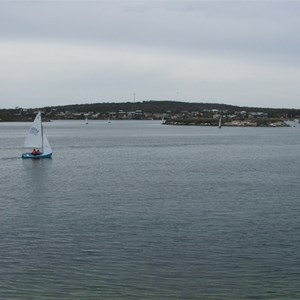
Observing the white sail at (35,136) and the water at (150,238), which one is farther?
the white sail at (35,136)

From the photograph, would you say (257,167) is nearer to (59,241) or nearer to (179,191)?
(179,191)

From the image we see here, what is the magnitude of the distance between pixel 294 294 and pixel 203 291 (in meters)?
2.62

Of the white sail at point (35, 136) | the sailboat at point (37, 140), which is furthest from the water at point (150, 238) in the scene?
the white sail at point (35, 136)

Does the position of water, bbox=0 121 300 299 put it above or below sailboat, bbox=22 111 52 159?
below

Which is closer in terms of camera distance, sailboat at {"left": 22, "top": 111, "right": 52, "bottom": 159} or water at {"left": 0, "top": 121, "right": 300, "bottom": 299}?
water at {"left": 0, "top": 121, "right": 300, "bottom": 299}

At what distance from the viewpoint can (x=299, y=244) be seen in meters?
21.2

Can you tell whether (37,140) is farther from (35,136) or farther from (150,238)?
(150,238)

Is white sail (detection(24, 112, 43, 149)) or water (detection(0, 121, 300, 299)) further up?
white sail (detection(24, 112, 43, 149))

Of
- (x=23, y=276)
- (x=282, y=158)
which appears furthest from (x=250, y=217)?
(x=282, y=158)

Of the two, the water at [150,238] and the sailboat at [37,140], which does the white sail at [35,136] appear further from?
the water at [150,238]

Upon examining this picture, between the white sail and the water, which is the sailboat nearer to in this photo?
the white sail

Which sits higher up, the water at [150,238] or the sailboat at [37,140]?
the sailboat at [37,140]


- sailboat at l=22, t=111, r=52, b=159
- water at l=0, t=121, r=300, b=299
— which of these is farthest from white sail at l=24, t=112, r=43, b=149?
water at l=0, t=121, r=300, b=299

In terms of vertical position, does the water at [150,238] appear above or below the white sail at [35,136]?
below
